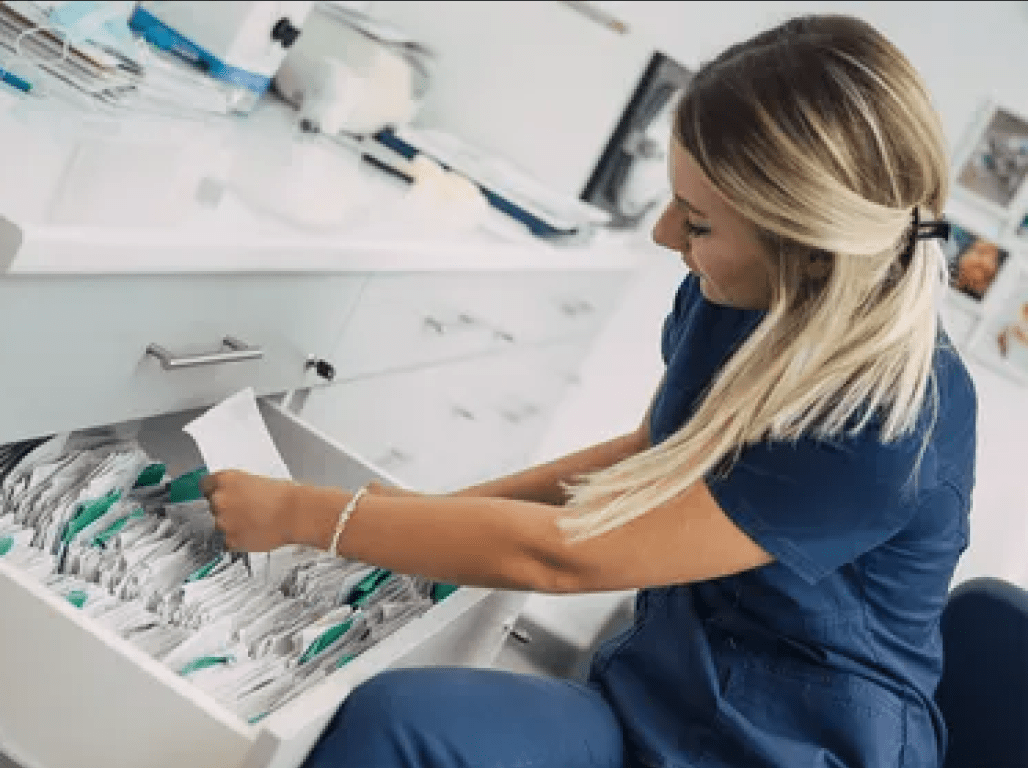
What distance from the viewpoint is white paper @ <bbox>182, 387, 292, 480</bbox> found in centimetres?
110

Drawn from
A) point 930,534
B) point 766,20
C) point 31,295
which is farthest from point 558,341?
point 31,295

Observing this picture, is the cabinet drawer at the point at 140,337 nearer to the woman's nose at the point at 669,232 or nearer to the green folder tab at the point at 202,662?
Answer: the green folder tab at the point at 202,662

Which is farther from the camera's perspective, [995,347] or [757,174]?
[995,347]

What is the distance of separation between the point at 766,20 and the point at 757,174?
4.55 feet

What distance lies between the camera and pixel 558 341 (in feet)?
7.02

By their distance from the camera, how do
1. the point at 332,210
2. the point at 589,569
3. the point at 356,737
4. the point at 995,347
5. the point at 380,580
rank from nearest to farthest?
the point at 356,737
the point at 589,569
the point at 380,580
the point at 332,210
the point at 995,347

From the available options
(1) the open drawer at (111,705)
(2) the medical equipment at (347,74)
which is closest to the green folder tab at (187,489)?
(1) the open drawer at (111,705)

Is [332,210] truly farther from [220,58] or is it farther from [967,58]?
[967,58]

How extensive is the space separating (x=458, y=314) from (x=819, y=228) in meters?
0.75

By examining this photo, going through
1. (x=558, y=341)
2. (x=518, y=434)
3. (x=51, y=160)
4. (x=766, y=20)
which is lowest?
(x=518, y=434)

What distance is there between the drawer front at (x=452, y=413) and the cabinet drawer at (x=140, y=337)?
0.76 feet

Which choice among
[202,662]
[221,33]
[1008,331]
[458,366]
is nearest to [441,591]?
[202,662]

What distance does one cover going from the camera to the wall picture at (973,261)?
2.09m

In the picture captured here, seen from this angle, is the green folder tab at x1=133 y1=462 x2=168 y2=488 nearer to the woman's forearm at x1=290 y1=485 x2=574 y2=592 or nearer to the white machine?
the woman's forearm at x1=290 y1=485 x2=574 y2=592
